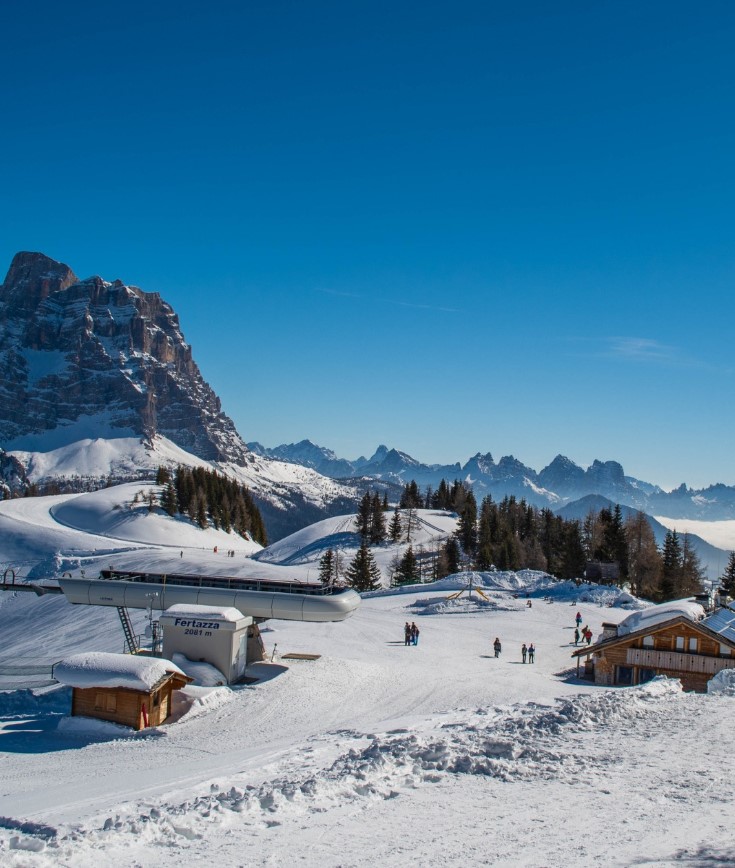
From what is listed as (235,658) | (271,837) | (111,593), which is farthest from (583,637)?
(271,837)

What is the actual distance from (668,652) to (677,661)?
1.91 feet

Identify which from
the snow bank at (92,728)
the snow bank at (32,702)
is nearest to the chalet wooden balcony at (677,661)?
the snow bank at (92,728)

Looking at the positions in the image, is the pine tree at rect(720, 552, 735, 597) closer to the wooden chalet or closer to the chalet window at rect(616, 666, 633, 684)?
the wooden chalet

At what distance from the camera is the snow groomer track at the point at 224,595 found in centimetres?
3659

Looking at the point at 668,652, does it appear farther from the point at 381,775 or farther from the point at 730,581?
the point at 730,581

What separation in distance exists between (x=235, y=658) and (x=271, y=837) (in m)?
20.9

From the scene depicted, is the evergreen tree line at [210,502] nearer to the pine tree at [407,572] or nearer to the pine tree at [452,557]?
the pine tree at [452,557]

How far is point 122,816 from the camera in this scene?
13.4 meters

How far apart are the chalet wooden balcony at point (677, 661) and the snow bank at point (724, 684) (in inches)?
203

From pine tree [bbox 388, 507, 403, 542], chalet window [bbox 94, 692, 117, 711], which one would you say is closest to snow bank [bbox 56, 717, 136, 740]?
chalet window [bbox 94, 692, 117, 711]

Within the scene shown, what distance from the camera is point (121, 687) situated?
1096 inches

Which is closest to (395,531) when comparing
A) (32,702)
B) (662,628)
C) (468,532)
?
(468,532)

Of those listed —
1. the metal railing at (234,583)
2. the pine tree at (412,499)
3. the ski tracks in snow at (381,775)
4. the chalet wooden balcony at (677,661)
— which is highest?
the pine tree at (412,499)

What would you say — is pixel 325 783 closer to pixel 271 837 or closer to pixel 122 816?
pixel 271 837
